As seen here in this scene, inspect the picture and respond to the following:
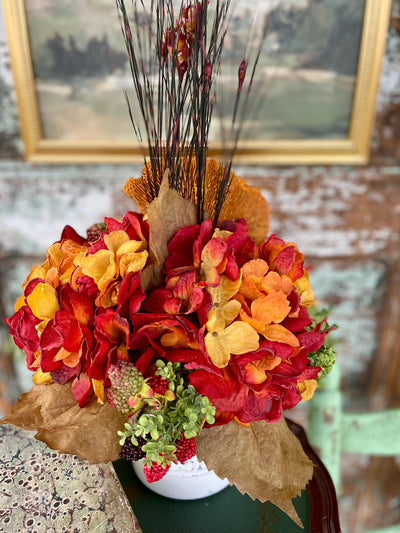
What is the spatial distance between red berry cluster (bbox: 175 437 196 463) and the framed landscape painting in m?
0.60

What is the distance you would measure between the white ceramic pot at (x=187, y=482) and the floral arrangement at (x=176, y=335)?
80 millimetres

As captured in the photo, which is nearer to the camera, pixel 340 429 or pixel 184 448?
pixel 184 448

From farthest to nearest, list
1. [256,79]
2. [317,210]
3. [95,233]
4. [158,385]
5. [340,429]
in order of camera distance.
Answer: [317,210] → [256,79] → [340,429] → [95,233] → [158,385]

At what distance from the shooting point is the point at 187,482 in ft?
1.61

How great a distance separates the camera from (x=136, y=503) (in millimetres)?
516

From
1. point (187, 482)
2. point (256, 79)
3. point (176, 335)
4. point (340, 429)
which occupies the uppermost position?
point (256, 79)

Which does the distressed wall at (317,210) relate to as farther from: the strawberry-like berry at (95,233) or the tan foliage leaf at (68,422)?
the tan foliage leaf at (68,422)

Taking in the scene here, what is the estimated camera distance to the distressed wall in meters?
0.98

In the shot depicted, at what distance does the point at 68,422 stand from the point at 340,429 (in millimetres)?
555

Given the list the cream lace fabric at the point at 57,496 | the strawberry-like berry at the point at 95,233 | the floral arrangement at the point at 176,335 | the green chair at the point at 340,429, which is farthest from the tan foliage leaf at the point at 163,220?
the green chair at the point at 340,429

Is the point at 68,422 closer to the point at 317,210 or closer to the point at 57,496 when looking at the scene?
the point at 57,496

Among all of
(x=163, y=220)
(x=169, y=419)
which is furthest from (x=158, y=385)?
(x=163, y=220)

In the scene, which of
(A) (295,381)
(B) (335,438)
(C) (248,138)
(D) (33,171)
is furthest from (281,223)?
(A) (295,381)

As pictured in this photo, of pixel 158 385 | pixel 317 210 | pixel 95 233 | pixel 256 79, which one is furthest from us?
pixel 317 210
